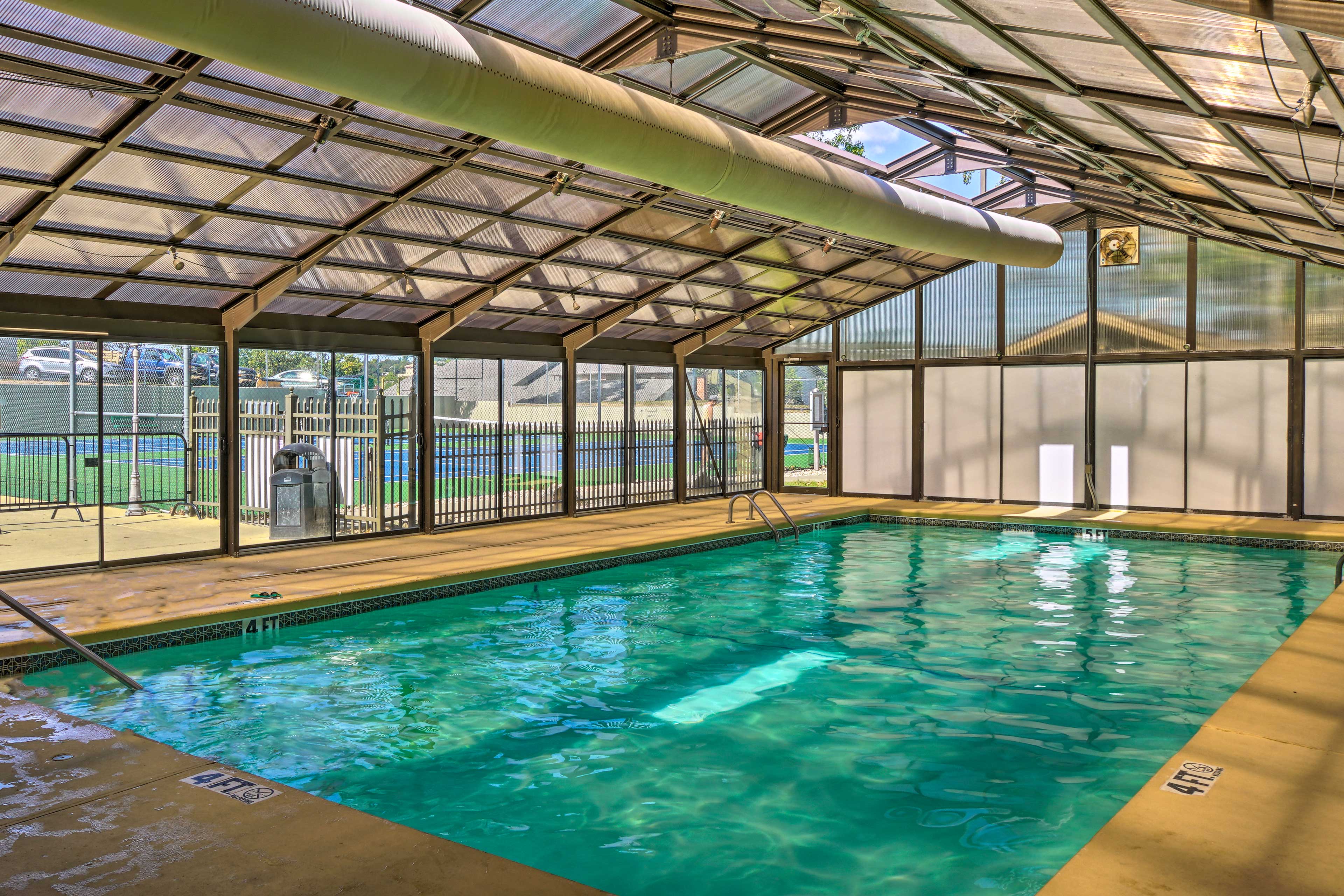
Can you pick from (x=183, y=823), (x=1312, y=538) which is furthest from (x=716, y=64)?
(x=1312, y=538)

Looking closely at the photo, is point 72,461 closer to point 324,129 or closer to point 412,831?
point 324,129

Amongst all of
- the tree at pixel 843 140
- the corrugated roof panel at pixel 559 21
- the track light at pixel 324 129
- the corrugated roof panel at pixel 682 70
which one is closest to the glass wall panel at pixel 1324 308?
the corrugated roof panel at pixel 682 70

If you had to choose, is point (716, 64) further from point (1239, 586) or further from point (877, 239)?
point (1239, 586)

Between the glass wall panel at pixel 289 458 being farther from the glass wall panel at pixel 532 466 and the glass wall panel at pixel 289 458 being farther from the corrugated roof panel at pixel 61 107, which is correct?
the corrugated roof panel at pixel 61 107

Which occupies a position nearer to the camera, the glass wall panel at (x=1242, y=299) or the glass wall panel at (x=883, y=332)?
the glass wall panel at (x=1242, y=299)

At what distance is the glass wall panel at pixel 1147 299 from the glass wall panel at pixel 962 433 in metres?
1.87

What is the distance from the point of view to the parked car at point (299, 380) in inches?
468

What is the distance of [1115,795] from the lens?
461 cm

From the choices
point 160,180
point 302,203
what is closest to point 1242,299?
point 302,203

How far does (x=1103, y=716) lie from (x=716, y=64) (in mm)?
5845

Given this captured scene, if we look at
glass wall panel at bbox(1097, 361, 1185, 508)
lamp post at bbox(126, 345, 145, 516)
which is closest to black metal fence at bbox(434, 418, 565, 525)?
lamp post at bbox(126, 345, 145, 516)

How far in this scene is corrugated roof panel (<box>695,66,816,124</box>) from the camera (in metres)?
8.58

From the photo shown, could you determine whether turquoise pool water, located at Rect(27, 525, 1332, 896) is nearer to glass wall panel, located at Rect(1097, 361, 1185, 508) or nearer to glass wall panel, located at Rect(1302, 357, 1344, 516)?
glass wall panel, located at Rect(1302, 357, 1344, 516)

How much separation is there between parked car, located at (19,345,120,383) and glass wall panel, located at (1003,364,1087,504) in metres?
12.7
